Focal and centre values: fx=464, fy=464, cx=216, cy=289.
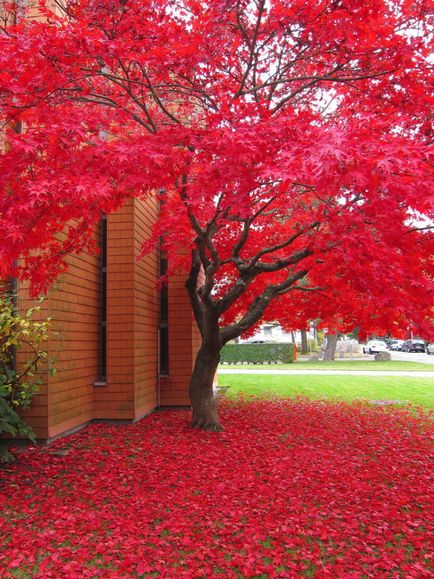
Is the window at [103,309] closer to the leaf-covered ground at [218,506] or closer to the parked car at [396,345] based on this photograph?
the leaf-covered ground at [218,506]

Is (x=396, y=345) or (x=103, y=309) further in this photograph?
(x=396, y=345)

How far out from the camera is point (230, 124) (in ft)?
15.9

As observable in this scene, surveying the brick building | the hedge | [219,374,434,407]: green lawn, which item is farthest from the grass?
the brick building

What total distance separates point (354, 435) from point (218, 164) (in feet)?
17.5

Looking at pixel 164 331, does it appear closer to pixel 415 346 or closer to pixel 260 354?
pixel 260 354

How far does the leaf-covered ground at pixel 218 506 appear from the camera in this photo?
3311mm

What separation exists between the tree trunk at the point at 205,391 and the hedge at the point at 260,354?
18056 millimetres

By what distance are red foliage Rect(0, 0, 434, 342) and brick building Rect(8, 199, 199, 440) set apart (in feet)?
4.19

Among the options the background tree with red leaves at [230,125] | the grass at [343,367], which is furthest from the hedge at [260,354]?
the background tree with red leaves at [230,125]

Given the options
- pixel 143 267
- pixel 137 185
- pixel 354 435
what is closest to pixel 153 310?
pixel 143 267

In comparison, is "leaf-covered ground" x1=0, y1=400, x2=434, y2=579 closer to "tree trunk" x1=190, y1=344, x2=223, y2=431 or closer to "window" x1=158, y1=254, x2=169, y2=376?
"tree trunk" x1=190, y1=344, x2=223, y2=431

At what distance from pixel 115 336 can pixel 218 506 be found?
454 cm

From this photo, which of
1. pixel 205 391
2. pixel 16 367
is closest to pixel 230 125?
pixel 16 367

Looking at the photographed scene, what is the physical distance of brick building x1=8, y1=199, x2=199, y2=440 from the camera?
6.68 m
